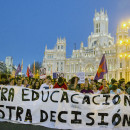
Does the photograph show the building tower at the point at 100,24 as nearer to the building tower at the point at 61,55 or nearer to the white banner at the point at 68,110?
the building tower at the point at 61,55

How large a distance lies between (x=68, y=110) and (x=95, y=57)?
64.0 metres

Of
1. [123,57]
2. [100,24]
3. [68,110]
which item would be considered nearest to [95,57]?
[123,57]

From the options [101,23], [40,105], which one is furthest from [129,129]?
[101,23]

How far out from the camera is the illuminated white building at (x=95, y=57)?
62.1 metres

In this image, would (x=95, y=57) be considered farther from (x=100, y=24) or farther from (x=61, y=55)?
(x=100, y=24)

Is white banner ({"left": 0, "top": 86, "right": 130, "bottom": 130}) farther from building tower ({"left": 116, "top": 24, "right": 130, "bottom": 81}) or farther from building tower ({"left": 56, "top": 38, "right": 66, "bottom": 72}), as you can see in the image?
building tower ({"left": 56, "top": 38, "right": 66, "bottom": 72})

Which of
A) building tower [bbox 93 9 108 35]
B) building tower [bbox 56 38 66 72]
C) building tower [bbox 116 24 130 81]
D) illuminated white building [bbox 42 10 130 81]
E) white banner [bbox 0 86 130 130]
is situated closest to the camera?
white banner [bbox 0 86 130 130]

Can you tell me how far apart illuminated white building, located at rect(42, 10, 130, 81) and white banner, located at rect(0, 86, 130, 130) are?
171 feet

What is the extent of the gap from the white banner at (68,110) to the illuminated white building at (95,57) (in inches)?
2052

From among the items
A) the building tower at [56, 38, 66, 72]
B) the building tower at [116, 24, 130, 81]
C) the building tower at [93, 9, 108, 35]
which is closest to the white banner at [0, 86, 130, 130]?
the building tower at [116, 24, 130, 81]

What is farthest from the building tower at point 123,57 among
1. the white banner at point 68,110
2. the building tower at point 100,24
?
the white banner at point 68,110

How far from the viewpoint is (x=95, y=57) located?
71250mm

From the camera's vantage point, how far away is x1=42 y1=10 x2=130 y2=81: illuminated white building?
6212 centimetres

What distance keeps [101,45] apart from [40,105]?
6891 cm
